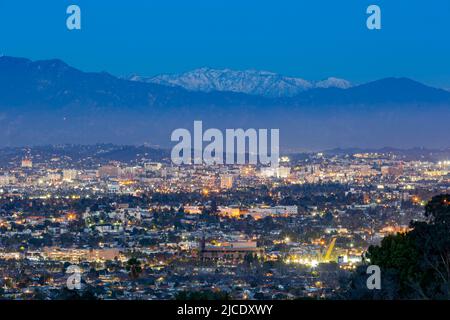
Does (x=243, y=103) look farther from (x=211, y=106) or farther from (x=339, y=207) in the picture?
(x=339, y=207)

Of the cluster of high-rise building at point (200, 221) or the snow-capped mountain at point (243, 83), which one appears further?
the snow-capped mountain at point (243, 83)

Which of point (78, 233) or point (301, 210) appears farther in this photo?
point (301, 210)

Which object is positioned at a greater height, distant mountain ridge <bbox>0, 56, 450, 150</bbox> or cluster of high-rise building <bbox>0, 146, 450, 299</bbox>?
distant mountain ridge <bbox>0, 56, 450, 150</bbox>

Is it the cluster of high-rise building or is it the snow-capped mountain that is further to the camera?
the snow-capped mountain

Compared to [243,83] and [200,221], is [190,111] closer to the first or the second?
[243,83]

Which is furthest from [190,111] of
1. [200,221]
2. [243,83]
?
[200,221]

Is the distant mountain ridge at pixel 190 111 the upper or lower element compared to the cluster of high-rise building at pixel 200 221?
upper

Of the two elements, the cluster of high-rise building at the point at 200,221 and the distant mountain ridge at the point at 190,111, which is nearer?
the cluster of high-rise building at the point at 200,221
